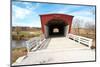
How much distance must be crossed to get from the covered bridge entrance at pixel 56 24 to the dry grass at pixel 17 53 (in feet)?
1.22

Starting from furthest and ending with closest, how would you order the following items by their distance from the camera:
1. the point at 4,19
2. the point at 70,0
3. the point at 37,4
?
the point at 70,0
the point at 37,4
the point at 4,19

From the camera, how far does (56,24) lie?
7.79ft

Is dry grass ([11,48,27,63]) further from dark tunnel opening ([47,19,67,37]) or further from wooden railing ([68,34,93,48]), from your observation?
wooden railing ([68,34,93,48])

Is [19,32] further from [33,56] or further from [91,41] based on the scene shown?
[91,41]

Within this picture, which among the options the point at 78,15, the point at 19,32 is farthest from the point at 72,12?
the point at 19,32

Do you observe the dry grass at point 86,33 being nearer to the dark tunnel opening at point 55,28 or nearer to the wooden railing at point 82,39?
the wooden railing at point 82,39

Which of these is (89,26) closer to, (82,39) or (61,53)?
(82,39)

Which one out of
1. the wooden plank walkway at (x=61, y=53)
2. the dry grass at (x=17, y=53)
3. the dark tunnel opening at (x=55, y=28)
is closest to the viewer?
the dry grass at (x=17, y=53)

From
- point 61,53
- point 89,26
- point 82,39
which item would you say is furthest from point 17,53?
point 89,26

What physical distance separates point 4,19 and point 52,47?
2.42ft

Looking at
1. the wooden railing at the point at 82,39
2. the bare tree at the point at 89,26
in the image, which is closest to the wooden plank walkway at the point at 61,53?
the wooden railing at the point at 82,39

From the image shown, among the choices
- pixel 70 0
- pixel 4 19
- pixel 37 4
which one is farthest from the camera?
pixel 70 0

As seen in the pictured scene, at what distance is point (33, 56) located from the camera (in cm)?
225

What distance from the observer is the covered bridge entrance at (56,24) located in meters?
2.34
